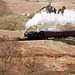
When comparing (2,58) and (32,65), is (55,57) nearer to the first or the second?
(32,65)

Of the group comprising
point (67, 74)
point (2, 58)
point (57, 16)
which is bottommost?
point (67, 74)

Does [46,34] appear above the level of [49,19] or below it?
below

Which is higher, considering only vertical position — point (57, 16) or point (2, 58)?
point (57, 16)

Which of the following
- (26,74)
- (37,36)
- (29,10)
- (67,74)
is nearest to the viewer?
(26,74)

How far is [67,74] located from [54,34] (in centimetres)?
1687

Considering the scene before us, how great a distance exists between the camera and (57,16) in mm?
52219

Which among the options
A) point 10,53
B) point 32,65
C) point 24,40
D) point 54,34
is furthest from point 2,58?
point 54,34

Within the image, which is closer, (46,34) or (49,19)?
(49,19)

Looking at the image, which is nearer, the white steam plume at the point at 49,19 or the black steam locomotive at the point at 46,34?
the white steam plume at the point at 49,19

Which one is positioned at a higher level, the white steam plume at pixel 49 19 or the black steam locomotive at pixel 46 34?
the white steam plume at pixel 49 19

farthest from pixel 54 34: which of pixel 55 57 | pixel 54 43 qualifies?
pixel 55 57

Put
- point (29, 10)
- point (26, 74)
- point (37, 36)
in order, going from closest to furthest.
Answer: point (26, 74) < point (37, 36) < point (29, 10)

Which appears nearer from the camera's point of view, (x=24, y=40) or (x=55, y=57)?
(x=55, y=57)

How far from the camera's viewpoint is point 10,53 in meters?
40.4
